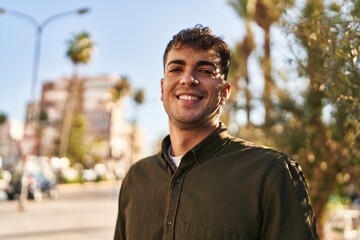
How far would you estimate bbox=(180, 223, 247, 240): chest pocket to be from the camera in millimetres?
1827

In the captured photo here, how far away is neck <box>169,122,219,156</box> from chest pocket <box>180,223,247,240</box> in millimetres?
423

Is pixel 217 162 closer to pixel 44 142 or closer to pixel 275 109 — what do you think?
pixel 275 109

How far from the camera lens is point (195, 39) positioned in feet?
7.30

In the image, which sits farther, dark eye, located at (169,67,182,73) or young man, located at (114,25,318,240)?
dark eye, located at (169,67,182,73)

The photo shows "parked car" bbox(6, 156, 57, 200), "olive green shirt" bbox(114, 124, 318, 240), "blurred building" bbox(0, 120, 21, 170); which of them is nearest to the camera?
"olive green shirt" bbox(114, 124, 318, 240)

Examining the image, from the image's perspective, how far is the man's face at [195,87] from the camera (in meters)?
2.19

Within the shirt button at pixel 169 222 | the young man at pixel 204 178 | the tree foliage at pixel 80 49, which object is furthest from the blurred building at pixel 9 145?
the shirt button at pixel 169 222

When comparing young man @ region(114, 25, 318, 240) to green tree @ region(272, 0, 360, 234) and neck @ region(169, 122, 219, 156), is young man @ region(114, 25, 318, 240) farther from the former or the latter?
green tree @ region(272, 0, 360, 234)

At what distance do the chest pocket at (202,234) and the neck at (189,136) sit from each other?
1.39 ft

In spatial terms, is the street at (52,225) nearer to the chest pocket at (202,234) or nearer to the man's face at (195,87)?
the man's face at (195,87)

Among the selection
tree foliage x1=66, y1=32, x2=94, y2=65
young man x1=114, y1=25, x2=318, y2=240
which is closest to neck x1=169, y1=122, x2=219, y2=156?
young man x1=114, y1=25, x2=318, y2=240

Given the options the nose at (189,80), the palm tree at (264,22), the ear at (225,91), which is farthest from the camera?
the palm tree at (264,22)

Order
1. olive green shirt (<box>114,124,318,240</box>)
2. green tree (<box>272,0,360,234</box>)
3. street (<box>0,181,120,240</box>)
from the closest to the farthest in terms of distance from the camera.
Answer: olive green shirt (<box>114,124,318,240</box>), green tree (<box>272,0,360,234</box>), street (<box>0,181,120,240</box>)

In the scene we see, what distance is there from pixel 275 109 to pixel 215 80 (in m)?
6.57
